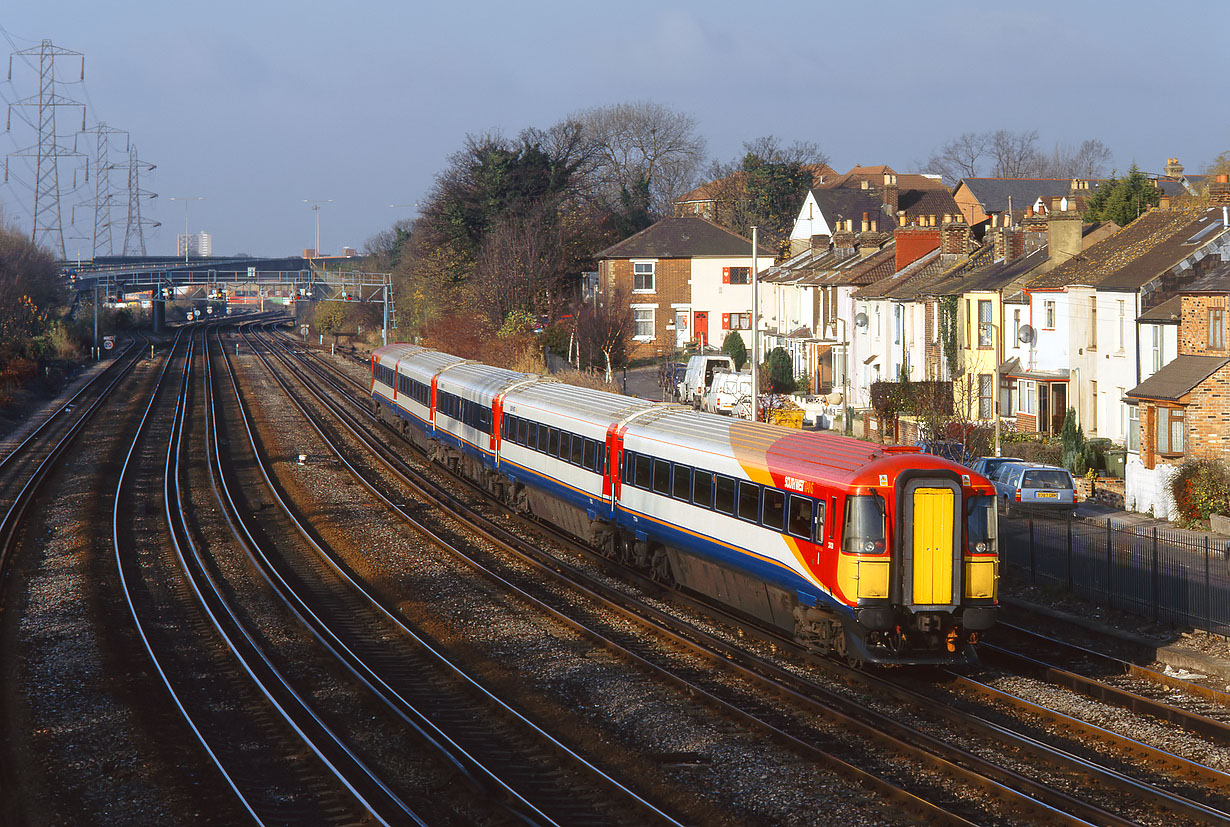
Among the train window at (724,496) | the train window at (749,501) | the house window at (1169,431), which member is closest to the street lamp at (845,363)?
the house window at (1169,431)

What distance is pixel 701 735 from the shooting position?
13.4m

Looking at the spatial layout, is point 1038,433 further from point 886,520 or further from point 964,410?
point 886,520

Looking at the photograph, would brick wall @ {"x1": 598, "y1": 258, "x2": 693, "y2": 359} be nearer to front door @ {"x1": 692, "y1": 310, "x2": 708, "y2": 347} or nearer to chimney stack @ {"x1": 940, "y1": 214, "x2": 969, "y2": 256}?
front door @ {"x1": 692, "y1": 310, "x2": 708, "y2": 347}

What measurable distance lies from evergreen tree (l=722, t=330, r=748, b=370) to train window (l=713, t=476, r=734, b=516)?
4009cm

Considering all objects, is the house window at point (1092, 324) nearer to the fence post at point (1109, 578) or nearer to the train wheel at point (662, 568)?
the fence post at point (1109, 578)

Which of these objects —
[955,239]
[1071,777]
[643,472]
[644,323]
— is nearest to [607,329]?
[644,323]

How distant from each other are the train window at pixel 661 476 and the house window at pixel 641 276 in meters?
47.9

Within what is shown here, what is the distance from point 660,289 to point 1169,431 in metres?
40.7

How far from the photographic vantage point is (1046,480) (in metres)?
28.0

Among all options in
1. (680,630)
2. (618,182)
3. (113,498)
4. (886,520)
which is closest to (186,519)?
(113,498)

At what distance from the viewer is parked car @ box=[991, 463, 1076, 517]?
27.8m

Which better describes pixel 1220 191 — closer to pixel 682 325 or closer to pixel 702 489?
pixel 702 489

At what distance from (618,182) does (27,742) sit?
94.5 metres

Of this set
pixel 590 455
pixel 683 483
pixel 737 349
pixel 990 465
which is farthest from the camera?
pixel 737 349
